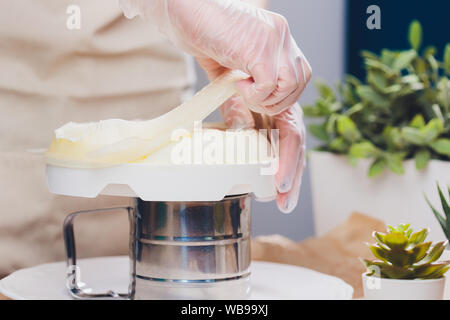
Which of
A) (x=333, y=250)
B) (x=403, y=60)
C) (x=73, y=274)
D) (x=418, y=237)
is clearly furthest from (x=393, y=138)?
(x=73, y=274)

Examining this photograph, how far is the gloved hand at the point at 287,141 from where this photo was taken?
70 cm

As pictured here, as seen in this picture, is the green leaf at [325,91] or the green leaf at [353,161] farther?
the green leaf at [325,91]

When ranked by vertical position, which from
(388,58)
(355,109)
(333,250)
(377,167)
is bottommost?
(333,250)

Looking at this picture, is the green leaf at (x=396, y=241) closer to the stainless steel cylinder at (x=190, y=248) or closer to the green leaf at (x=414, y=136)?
the stainless steel cylinder at (x=190, y=248)

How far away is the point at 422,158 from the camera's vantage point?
1.11 metres

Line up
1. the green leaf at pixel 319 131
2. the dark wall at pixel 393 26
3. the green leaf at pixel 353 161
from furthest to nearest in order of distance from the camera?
1. the dark wall at pixel 393 26
2. the green leaf at pixel 319 131
3. the green leaf at pixel 353 161

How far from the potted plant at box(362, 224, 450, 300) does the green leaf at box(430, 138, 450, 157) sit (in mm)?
557

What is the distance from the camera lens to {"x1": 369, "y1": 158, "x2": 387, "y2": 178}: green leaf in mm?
1162

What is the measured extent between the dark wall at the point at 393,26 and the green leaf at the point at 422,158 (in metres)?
0.45

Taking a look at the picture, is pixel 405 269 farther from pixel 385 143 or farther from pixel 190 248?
pixel 385 143

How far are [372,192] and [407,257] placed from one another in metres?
0.65

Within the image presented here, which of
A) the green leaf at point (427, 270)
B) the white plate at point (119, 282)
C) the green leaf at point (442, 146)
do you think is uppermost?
the green leaf at point (442, 146)

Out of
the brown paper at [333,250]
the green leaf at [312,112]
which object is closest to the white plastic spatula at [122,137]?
the brown paper at [333,250]

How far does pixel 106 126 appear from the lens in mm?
572
